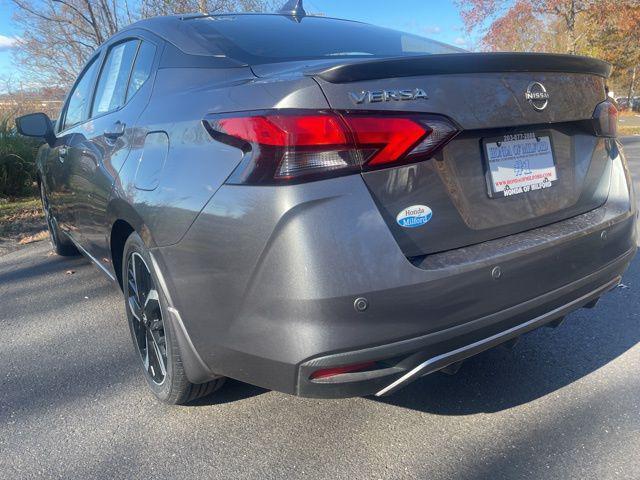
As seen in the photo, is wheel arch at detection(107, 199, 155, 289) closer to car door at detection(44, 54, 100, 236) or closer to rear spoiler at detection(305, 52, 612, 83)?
car door at detection(44, 54, 100, 236)

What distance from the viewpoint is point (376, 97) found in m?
1.76

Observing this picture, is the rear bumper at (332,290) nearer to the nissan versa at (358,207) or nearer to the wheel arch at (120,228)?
the nissan versa at (358,207)

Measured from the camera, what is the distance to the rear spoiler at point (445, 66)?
1.76 metres

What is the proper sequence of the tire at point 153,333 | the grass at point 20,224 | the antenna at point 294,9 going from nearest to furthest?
the tire at point 153,333
the antenna at point 294,9
the grass at point 20,224

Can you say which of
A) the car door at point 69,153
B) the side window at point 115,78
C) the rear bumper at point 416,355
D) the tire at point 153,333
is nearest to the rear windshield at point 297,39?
the side window at point 115,78

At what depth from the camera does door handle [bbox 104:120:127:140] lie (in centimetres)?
272

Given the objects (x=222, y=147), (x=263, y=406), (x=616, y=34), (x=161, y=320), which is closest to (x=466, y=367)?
(x=263, y=406)

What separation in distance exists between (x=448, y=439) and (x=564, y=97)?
143 cm

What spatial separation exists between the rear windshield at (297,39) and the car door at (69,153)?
1.27 m

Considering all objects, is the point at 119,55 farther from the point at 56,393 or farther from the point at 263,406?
the point at 263,406

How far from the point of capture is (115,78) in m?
3.31

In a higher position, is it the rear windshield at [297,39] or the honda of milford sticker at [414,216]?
the rear windshield at [297,39]

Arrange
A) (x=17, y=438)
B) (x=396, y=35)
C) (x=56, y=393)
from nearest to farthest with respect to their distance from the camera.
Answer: (x=17, y=438) → (x=56, y=393) → (x=396, y=35)

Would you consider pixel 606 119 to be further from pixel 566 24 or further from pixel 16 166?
pixel 566 24
